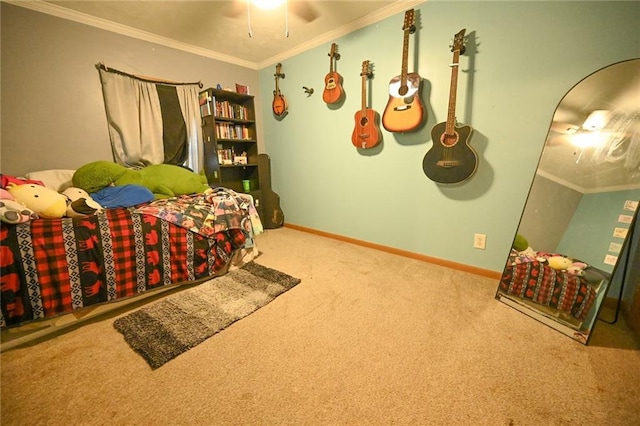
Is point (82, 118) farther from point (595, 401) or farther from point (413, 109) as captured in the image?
point (595, 401)

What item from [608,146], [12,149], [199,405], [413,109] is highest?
[413,109]

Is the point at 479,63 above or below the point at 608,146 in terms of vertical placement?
above

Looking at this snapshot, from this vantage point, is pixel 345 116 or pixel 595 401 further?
pixel 345 116

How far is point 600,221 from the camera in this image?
52.4 inches

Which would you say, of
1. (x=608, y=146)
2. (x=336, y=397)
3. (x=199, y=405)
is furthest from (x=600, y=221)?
(x=199, y=405)

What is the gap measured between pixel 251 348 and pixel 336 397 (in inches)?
19.1

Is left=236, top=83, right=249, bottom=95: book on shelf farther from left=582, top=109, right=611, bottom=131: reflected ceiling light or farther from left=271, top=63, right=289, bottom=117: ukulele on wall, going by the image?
left=582, top=109, right=611, bottom=131: reflected ceiling light

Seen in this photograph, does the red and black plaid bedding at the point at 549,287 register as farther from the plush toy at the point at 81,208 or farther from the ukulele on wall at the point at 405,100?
the plush toy at the point at 81,208

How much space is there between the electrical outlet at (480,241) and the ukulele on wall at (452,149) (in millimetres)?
475

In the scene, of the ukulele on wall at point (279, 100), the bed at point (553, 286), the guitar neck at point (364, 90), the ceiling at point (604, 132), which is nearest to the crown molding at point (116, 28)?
the ukulele on wall at point (279, 100)

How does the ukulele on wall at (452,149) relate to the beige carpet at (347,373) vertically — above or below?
Result: above

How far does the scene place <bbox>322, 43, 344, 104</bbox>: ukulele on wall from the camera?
2428mm

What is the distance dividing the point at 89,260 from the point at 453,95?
259 cm

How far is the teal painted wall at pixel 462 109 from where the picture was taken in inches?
58.2
